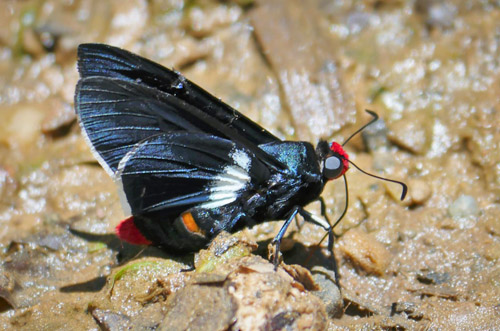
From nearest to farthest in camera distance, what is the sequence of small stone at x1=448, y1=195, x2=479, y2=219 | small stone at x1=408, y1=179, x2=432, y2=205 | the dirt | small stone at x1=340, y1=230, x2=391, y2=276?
1. the dirt
2. small stone at x1=340, y1=230, x2=391, y2=276
3. small stone at x1=448, y1=195, x2=479, y2=219
4. small stone at x1=408, y1=179, x2=432, y2=205

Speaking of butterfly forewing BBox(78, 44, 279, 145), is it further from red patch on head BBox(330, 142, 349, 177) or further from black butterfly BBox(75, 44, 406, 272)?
red patch on head BBox(330, 142, 349, 177)

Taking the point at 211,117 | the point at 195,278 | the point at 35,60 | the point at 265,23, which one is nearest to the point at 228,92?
the point at 265,23

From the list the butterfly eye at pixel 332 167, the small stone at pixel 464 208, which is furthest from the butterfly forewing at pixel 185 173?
the small stone at pixel 464 208

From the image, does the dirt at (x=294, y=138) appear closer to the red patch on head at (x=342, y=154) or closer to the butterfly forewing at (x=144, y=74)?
the red patch on head at (x=342, y=154)

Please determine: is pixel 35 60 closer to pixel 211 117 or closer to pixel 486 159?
pixel 211 117

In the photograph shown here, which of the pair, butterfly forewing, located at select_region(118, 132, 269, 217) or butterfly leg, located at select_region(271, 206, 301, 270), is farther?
butterfly forewing, located at select_region(118, 132, 269, 217)

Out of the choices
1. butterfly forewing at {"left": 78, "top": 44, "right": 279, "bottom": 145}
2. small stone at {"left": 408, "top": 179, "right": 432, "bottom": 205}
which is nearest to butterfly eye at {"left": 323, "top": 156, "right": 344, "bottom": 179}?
butterfly forewing at {"left": 78, "top": 44, "right": 279, "bottom": 145}
